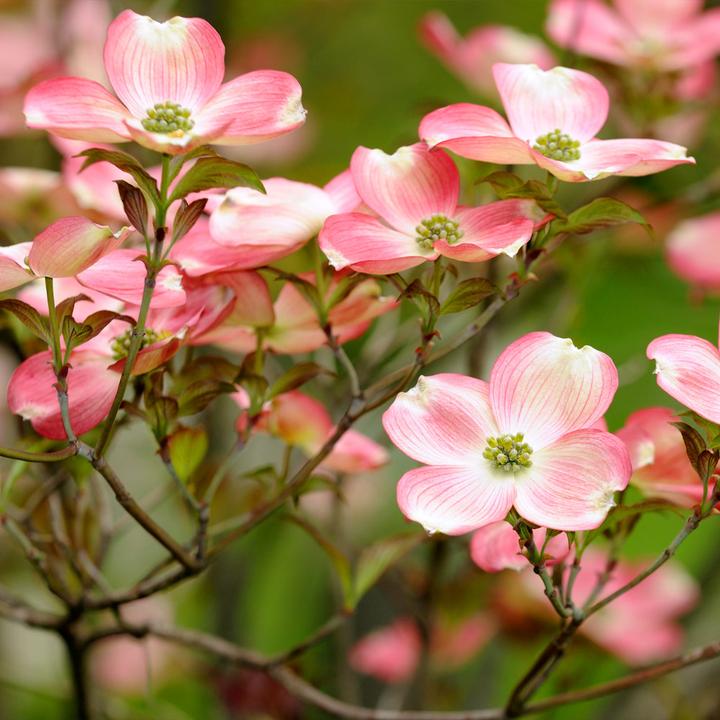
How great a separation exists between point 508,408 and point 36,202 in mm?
378

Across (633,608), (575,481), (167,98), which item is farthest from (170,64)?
(633,608)

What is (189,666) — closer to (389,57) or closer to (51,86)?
(51,86)

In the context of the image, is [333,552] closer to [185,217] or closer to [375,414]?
[185,217]

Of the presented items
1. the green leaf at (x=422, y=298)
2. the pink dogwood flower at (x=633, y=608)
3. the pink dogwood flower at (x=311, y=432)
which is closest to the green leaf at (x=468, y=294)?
the green leaf at (x=422, y=298)

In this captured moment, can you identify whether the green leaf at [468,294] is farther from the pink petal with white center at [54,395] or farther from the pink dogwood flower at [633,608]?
the pink dogwood flower at [633,608]

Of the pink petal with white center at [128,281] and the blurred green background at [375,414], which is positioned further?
the blurred green background at [375,414]

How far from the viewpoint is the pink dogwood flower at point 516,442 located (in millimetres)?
383

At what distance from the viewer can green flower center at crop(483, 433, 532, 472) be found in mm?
401

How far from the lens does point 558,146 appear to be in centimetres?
45

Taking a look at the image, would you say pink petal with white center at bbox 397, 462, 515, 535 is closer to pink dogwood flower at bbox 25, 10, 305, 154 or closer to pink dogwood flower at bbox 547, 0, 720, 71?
pink dogwood flower at bbox 25, 10, 305, 154

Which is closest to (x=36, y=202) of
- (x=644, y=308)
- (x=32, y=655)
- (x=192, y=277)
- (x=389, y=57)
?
(x=192, y=277)

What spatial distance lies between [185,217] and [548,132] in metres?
0.16

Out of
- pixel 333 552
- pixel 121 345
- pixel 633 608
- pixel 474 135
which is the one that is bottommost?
pixel 633 608

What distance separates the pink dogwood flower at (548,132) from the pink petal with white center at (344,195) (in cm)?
5
